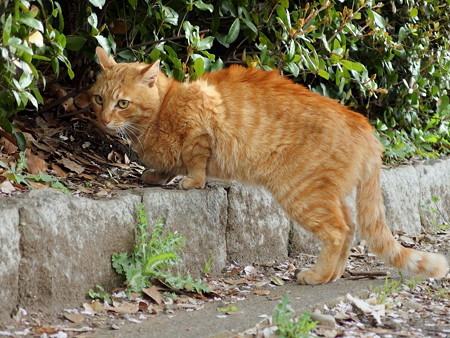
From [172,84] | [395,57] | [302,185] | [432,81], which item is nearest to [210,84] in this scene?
[172,84]

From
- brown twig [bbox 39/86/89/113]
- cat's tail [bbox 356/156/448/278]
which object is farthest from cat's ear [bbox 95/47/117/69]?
cat's tail [bbox 356/156/448/278]

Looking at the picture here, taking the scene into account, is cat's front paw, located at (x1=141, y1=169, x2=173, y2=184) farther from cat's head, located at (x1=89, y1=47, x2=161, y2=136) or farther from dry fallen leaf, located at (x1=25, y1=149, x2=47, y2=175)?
dry fallen leaf, located at (x1=25, y1=149, x2=47, y2=175)

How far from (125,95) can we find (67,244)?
4.10ft

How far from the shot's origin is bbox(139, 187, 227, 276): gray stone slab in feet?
13.3

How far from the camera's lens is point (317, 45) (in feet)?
19.5

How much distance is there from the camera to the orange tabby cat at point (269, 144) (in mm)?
4230

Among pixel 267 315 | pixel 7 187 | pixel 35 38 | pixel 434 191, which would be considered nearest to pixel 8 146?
pixel 7 187

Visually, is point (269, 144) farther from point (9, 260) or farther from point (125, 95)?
point (9, 260)

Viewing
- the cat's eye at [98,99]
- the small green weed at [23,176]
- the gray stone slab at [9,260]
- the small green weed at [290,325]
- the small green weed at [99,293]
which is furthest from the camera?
the cat's eye at [98,99]

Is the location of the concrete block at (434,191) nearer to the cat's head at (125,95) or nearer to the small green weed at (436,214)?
the small green weed at (436,214)

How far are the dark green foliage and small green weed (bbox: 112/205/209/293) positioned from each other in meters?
0.93

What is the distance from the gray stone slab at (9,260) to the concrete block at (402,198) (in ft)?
11.7

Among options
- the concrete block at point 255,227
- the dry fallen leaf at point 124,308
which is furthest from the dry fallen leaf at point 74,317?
the concrete block at point 255,227

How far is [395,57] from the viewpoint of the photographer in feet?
22.9
